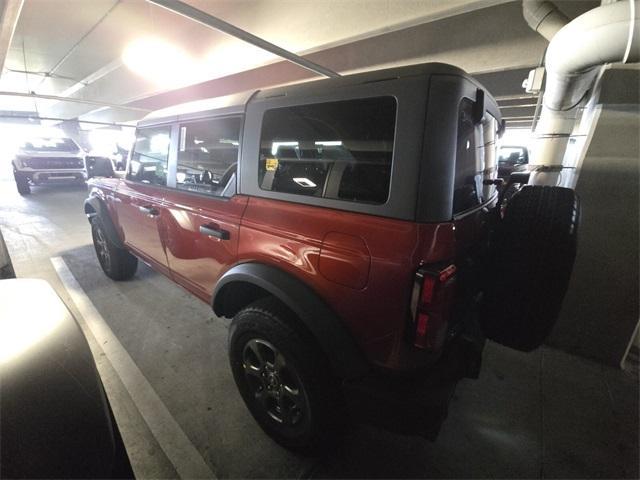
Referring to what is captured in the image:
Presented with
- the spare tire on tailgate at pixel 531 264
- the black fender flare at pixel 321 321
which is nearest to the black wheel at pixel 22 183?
the black fender flare at pixel 321 321

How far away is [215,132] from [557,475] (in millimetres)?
2968

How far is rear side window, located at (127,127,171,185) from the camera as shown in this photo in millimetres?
2410

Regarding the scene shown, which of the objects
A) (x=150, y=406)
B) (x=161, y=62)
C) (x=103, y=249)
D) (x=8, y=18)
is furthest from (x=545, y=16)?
(x=161, y=62)

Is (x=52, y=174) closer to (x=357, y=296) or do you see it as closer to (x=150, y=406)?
(x=150, y=406)

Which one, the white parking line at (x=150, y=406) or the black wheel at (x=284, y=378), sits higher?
the black wheel at (x=284, y=378)

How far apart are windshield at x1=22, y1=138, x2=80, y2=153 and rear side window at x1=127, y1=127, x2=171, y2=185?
9.72m

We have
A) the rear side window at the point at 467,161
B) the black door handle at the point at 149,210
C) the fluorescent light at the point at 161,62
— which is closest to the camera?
the rear side window at the point at 467,161

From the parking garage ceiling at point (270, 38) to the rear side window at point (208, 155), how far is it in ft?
9.55

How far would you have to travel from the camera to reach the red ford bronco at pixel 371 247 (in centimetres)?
108

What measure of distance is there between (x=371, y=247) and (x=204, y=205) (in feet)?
4.31

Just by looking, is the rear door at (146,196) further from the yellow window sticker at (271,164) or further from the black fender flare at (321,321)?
the black fender flare at (321,321)

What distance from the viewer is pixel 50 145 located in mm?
9438

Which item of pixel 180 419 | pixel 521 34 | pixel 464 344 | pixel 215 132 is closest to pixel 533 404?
pixel 464 344

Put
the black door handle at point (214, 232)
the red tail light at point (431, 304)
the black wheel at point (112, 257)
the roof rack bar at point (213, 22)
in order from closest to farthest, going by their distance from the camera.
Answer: the red tail light at point (431, 304) < the black door handle at point (214, 232) < the roof rack bar at point (213, 22) < the black wheel at point (112, 257)
